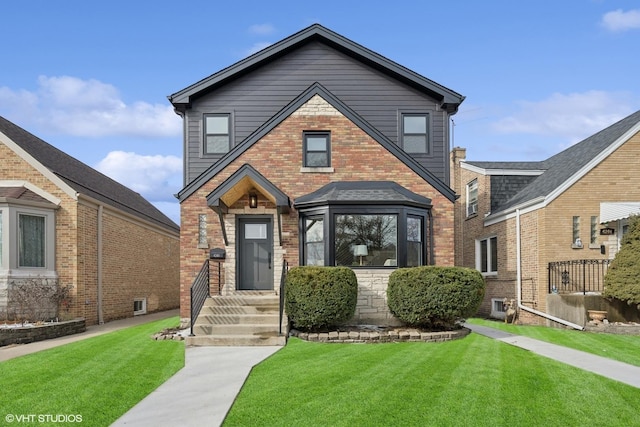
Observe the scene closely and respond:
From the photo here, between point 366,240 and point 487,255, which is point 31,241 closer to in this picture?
point 366,240

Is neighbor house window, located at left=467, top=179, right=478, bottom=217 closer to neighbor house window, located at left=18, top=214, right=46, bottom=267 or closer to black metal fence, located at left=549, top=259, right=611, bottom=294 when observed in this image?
black metal fence, located at left=549, top=259, right=611, bottom=294

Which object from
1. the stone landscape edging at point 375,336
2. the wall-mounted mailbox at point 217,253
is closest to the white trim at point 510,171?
the stone landscape edging at point 375,336

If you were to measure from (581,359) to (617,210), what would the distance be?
7591 millimetres

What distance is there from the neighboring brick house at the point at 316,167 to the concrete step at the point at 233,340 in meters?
2.94

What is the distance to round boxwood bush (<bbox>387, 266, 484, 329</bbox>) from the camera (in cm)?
1116

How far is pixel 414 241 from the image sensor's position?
542 inches

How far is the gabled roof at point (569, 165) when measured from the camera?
15492mm

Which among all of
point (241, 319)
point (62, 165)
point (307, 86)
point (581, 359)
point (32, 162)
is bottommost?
point (581, 359)

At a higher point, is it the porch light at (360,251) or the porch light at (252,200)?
the porch light at (252,200)

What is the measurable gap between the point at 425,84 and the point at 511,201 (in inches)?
235

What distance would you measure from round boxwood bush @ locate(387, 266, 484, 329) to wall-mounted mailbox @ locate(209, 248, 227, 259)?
5042 millimetres

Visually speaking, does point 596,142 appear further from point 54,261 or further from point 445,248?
point 54,261

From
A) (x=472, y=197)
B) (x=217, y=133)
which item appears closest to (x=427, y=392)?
(x=217, y=133)

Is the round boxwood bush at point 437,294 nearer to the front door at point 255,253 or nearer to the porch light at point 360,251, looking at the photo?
the porch light at point 360,251
